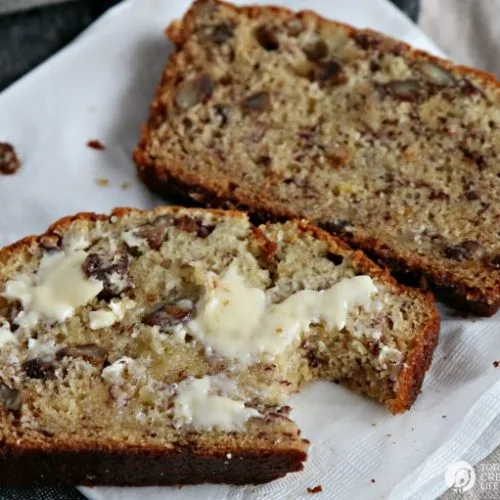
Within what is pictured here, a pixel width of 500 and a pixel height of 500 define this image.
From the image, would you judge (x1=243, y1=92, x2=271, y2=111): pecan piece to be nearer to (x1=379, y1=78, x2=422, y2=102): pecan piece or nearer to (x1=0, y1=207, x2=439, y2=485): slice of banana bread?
(x1=379, y1=78, x2=422, y2=102): pecan piece

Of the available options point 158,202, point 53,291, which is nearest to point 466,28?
point 158,202

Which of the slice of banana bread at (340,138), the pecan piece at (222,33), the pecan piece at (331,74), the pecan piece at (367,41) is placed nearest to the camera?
the slice of banana bread at (340,138)

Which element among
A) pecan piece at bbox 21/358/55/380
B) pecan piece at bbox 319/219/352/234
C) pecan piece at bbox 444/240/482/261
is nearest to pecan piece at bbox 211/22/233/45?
pecan piece at bbox 319/219/352/234

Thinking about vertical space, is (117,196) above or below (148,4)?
below

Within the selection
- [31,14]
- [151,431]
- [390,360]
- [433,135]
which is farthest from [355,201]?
[31,14]

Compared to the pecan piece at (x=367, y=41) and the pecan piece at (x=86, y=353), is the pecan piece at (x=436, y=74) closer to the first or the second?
the pecan piece at (x=367, y=41)

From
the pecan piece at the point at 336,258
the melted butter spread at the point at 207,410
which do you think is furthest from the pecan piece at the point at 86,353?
the pecan piece at the point at 336,258

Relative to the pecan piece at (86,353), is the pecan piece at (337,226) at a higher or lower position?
higher

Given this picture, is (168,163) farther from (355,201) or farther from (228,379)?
(228,379)
